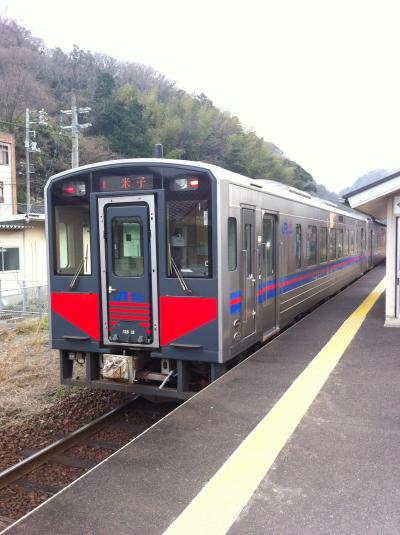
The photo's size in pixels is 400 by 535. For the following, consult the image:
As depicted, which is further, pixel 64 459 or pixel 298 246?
pixel 298 246

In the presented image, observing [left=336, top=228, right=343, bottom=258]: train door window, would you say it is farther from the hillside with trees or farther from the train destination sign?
the hillside with trees

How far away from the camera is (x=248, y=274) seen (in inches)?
270

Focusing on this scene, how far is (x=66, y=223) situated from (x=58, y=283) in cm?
77

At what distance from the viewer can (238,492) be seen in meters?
3.45

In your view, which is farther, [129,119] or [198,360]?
[129,119]

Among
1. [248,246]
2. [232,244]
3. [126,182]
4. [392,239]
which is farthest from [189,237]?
[392,239]

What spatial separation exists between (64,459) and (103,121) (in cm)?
4605

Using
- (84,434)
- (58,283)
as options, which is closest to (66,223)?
(58,283)

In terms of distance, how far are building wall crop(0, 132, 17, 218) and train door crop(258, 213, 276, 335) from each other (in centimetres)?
3034

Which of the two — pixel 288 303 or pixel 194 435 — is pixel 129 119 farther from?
pixel 194 435

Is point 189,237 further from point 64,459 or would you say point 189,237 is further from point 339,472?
point 339,472

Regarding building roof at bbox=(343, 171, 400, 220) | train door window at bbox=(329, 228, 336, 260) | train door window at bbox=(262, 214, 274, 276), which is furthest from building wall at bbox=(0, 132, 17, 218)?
train door window at bbox=(262, 214, 274, 276)

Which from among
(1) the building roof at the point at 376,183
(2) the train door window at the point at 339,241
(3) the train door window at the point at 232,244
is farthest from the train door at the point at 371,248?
(3) the train door window at the point at 232,244

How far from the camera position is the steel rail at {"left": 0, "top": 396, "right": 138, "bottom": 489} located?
5.09 metres
